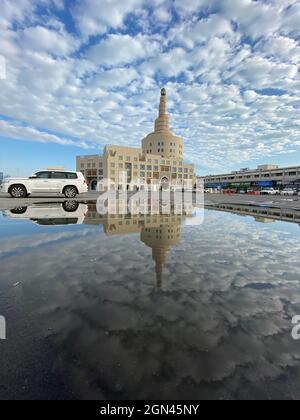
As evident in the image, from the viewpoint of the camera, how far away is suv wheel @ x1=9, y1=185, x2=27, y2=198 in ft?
53.0

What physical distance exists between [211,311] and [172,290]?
2.20 feet

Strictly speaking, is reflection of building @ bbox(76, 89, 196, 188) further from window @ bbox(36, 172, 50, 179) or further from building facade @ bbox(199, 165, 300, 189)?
window @ bbox(36, 172, 50, 179)

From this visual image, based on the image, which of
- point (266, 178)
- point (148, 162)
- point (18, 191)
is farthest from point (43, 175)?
point (266, 178)

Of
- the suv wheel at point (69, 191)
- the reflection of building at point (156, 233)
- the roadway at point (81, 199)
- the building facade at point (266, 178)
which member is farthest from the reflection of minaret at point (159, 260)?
the building facade at point (266, 178)

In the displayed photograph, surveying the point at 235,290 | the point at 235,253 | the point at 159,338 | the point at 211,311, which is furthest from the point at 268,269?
the point at 159,338

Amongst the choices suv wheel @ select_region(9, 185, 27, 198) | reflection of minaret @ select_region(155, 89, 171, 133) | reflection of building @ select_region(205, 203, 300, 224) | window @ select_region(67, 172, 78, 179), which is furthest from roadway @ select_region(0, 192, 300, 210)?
reflection of minaret @ select_region(155, 89, 171, 133)

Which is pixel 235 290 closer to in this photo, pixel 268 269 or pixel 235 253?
pixel 268 269

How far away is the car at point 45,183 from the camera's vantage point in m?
15.6

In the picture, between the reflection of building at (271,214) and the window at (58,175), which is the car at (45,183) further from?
the reflection of building at (271,214)

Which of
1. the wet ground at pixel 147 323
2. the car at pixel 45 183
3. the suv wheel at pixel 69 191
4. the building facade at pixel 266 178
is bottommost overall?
the wet ground at pixel 147 323

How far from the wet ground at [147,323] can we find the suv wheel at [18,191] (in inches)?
507

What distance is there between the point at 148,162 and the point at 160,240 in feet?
297

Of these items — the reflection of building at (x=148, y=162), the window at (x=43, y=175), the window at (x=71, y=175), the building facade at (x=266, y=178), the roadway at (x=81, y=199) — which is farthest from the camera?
the building facade at (x=266, y=178)

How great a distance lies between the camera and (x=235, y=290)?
3.30m
